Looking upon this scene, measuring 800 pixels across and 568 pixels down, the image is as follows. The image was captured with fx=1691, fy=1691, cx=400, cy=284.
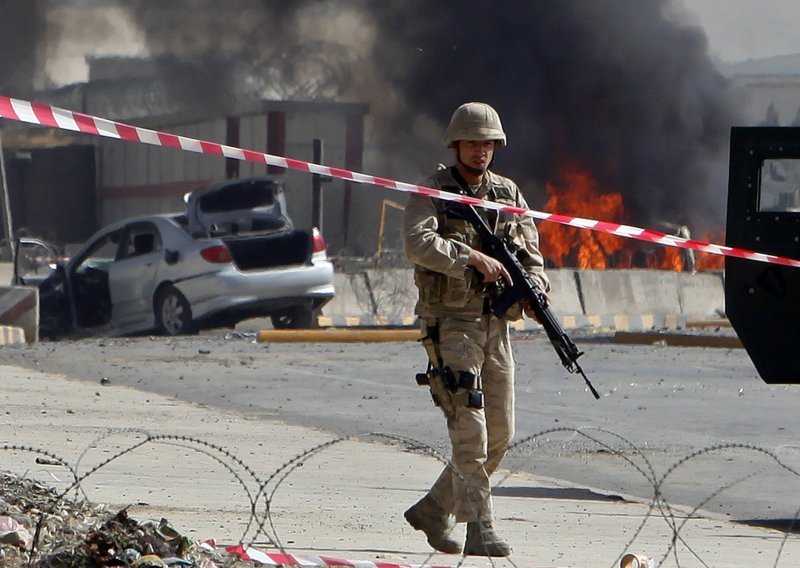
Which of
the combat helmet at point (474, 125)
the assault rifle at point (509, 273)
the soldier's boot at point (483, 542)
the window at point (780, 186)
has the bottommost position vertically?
the soldier's boot at point (483, 542)

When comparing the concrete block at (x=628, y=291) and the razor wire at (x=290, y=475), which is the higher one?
the razor wire at (x=290, y=475)

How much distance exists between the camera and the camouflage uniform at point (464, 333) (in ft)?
19.8

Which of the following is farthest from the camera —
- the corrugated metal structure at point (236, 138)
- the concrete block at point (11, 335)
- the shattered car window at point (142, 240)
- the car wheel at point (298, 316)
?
the corrugated metal structure at point (236, 138)

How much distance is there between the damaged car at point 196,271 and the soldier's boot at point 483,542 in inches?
518

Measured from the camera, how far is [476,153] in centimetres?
A: 614

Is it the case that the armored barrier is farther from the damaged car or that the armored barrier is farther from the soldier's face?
the soldier's face

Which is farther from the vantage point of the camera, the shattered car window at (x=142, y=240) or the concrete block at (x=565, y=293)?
the concrete block at (x=565, y=293)

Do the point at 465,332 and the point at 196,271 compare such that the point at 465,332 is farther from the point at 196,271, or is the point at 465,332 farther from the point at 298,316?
the point at 298,316

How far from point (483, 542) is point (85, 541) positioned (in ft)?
4.98

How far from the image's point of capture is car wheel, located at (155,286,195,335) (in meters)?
19.5

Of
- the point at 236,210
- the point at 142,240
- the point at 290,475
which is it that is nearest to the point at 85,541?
the point at 290,475

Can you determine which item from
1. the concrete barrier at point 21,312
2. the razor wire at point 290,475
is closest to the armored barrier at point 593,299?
the concrete barrier at point 21,312

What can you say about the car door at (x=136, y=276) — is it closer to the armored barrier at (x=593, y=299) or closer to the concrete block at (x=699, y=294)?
the armored barrier at (x=593, y=299)

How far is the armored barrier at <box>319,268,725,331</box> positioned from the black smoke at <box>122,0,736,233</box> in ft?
28.9
